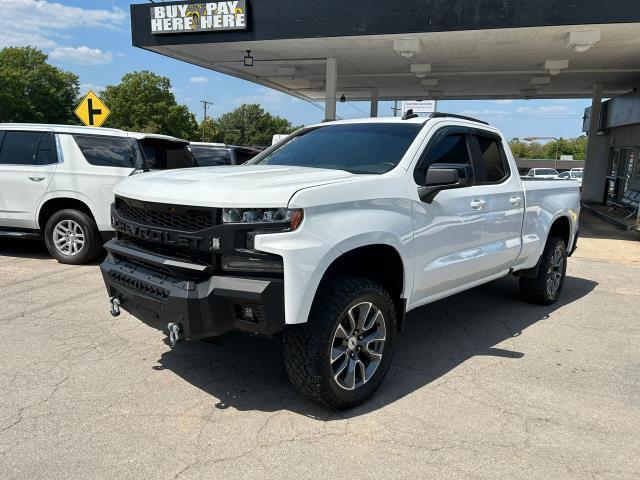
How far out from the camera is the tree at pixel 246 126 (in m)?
106

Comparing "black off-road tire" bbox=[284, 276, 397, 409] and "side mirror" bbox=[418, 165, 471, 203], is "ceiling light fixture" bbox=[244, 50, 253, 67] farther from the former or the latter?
"black off-road tire" bbox=[284, 276, 397, 409]

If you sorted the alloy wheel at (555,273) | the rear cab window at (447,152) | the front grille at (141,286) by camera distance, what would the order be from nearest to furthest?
the front grille at (141,286), the rear cab window at (447,152), the alloy wheel at (555,273)

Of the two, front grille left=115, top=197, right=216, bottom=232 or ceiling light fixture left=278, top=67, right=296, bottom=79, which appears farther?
ceiling light fixture left=278, top=67, right=296, bottom=79

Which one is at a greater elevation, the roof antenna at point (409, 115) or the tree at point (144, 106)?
the tree at point (144, 106)

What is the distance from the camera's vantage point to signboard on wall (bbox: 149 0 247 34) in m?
12.0

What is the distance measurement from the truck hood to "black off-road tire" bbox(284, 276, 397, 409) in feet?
2.19

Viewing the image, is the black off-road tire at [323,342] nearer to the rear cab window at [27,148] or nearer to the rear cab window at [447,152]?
the rear cab window at [447,152]

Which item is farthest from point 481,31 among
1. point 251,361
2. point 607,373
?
point 251,361

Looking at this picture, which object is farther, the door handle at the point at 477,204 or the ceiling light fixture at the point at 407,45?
the ceiling light fixture at the point at 407,45

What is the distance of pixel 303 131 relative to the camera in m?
5.02

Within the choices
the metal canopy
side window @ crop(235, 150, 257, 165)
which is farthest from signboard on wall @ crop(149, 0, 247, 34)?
side window @ crop(235, 150, 257, 165)

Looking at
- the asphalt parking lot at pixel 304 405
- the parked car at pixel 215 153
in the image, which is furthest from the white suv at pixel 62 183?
the parked car at pixel 215 153

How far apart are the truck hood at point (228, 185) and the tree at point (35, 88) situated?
5999cm

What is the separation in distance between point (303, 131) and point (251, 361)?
2.19 metres
